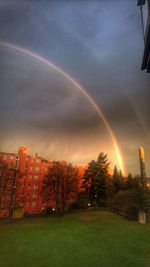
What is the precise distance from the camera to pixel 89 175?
1700 inches

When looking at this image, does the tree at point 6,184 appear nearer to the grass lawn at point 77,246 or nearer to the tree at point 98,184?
the grass lawn at point 77,246

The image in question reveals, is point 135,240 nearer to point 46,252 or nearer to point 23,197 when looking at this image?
point 46,252

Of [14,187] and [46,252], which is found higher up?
[14,187]

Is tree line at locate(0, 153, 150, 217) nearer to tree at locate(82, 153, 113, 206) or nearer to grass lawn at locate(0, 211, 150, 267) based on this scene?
tree at locate(82, 153, 113, 206)

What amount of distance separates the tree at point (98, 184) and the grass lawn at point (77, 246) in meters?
15.0

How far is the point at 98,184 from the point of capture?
41.2 m

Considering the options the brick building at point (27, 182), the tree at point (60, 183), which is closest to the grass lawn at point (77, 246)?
the tree at point (60, 183)

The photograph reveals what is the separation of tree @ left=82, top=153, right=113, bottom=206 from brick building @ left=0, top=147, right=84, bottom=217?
962cm

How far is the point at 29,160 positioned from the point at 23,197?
312 inches

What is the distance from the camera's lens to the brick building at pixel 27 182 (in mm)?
39275

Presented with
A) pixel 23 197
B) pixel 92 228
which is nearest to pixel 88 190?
pixel 23 197

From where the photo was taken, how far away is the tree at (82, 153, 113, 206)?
41.0 m

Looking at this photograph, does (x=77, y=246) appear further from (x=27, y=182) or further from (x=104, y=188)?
(x=27, y=182)

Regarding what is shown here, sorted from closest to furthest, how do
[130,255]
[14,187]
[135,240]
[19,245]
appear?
1. [130,255]
2. [19,245]
3. [135,240]
4. [14,187]
